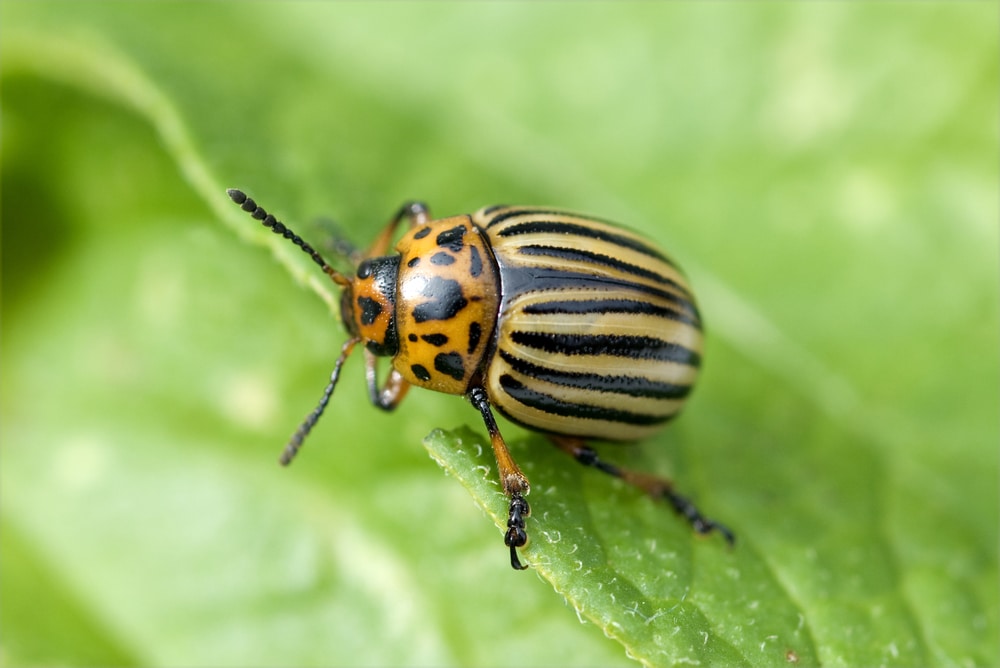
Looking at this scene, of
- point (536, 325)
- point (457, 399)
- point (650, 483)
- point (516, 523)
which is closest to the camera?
point (516, 523)

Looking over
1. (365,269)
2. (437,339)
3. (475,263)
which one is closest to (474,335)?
(437,339)

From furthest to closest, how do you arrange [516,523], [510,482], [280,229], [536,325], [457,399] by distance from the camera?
Answer: 1. [457,399]
2. [280,229]
3. [536,325]
4. [510,482]
5. [516,523]

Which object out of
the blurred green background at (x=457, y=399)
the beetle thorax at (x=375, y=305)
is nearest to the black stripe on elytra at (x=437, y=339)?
the beetle thorax at (x=375, y=305)

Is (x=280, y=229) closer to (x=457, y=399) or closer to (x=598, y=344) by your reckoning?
(x=457, y=399)

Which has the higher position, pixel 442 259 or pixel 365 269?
pixel 442 259

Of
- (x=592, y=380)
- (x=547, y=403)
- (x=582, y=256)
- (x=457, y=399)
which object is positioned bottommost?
(x=457, y=399)

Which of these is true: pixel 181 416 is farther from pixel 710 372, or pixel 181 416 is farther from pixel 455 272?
pixel 710 372

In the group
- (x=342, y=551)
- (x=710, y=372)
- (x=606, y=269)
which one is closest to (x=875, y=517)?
(x=710, y=372)

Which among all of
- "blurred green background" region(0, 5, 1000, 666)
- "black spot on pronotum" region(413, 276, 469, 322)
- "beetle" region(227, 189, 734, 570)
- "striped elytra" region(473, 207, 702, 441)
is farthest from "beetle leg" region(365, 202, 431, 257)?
"black spot on pronotum" region(413, 276, 469, 322)
